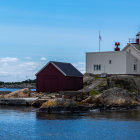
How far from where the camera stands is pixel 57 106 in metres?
39.7

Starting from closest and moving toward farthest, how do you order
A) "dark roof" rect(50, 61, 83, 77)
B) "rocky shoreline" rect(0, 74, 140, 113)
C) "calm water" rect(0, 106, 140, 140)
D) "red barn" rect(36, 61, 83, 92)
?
1. "calm water" rect(0, 106, 140, 140)
2. "rocky shoreline" rect(0, 74, 140, 113)
3. "red barn" rect(36, 61, 83, 92)
4. "dark roof" rect(50, 61, 83, 77)

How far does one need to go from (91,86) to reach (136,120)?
19.2 meters

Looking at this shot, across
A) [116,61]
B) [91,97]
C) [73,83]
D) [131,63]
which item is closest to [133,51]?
[131,63]

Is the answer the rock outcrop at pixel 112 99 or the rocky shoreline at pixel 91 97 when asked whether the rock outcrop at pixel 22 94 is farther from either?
the rock outcrop at pixel 112 99

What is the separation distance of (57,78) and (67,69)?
2.71m

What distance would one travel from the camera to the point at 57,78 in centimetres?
5106

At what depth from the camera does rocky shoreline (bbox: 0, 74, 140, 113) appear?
1580 inches

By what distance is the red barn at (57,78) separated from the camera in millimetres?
50844

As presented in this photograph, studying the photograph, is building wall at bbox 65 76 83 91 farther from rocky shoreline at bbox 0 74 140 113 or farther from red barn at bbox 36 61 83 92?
rocky shoreline at bbox 0 74 140 113

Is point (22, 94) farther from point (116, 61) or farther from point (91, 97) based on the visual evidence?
point (116, 61)

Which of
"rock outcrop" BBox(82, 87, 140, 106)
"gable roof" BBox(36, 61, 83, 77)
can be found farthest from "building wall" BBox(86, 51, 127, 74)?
"rock outcrop" BBox(82, 87, 140, 106)

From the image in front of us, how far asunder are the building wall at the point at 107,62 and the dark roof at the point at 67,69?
13.2 ft

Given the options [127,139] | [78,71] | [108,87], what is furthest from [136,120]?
[78,71]

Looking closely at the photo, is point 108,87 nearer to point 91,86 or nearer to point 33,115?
point 91,86
